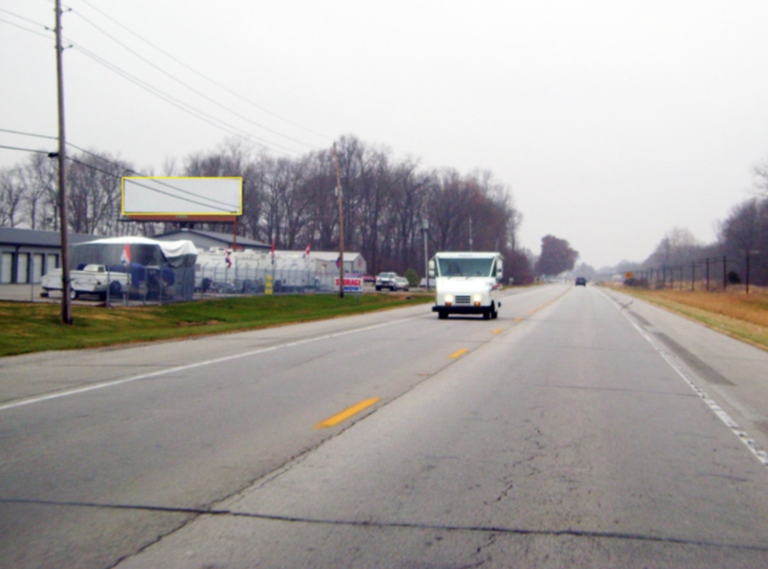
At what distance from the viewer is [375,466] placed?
7.05 m

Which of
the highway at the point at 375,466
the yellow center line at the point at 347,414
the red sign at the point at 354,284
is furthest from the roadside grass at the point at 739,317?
the red sign at the point at 354,284

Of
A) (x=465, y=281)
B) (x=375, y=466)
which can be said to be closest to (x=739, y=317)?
(x=465, y=281)

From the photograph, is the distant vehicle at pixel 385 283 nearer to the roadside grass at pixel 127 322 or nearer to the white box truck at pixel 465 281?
the roadside grass at pixel 127 322

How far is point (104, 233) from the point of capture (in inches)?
3438

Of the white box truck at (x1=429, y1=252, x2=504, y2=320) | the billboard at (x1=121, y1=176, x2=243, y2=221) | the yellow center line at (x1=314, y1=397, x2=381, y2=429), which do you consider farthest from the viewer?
the billboard at (x1=121, y1=176, x2=243, y2=221)

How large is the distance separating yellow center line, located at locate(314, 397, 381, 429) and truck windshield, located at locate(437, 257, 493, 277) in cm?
1923

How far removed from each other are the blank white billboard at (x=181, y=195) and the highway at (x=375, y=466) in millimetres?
53129

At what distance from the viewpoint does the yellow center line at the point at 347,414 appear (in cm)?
888

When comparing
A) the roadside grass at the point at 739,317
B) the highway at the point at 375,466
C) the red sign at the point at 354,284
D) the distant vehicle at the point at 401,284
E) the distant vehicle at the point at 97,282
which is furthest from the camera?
the distant vehicle at the point at 401,284

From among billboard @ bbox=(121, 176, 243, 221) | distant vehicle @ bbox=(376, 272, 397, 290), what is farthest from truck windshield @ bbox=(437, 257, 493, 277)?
distant vehicle @ bbox=(376, 272, 397, 290)

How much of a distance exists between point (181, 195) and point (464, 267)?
43282 mm

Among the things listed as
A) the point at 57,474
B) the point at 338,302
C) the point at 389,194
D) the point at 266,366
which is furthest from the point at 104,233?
the point at 57,474

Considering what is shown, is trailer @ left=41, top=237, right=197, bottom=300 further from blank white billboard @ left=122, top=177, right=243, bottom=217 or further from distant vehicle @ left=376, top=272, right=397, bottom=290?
distant vehicle @ left=376, top=272, right=397, bottom=290

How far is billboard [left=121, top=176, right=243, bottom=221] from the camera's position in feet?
218
